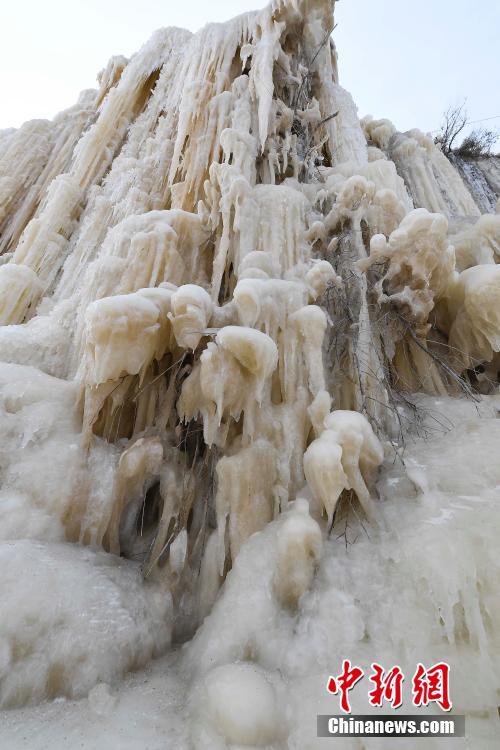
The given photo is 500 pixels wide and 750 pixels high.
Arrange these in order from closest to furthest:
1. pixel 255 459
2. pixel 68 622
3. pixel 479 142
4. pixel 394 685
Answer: pixel 394 685, pixel 68 622, pixel 255 459, pixel 479 142

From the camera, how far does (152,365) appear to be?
336 cm

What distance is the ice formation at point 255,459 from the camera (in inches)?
72.3

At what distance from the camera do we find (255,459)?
2.84 metres

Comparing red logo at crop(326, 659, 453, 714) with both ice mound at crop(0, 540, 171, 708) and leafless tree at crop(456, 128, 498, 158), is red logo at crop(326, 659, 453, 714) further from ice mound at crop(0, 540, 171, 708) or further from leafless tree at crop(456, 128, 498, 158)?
leafless tree at crop(456, 128, 498, 158)

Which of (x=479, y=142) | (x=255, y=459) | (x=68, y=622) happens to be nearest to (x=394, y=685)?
(x=255, y=459)

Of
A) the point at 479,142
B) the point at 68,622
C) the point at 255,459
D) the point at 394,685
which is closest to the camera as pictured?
the point at 394,685

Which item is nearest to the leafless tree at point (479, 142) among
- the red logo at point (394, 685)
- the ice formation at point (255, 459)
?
the ice formation at point (255, 459)

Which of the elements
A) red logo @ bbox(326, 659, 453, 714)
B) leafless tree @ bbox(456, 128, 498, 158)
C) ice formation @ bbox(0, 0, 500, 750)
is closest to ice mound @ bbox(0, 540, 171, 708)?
ice formation @ bbox(0, 0, 500, 750)

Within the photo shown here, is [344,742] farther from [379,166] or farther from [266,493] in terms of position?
[379,166]

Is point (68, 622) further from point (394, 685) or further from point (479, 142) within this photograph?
point (479, 142)

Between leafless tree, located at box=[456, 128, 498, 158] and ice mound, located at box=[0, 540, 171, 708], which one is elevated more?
leafless tree, located at box=[456, 128, 498, 158]

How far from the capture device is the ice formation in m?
1.84

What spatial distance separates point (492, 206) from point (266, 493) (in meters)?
10.5

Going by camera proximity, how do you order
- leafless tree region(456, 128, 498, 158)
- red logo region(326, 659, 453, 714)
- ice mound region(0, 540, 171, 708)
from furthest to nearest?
leafless tree region(456, 128, 498, 158), ice mound region(0, 540, 171, 708), red logo region(326, 659, 453, 714)
